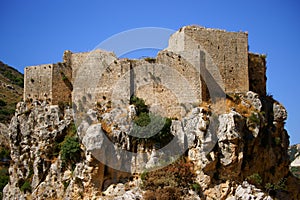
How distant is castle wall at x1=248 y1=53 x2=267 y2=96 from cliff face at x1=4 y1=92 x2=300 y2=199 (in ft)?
3.95

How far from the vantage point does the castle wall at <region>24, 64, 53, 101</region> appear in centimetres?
3469

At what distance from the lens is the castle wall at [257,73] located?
115 feet

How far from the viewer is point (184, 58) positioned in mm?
32000

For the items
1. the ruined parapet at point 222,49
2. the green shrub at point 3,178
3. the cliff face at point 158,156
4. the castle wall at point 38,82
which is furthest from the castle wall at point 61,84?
the green shrub at point 3,178

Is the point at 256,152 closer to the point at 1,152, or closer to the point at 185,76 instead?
the point at 185,76

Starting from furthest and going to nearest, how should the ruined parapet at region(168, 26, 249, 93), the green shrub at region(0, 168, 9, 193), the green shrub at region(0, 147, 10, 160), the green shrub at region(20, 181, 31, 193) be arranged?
the green shrub at region(0, 147, 10, 160) < the green shrub at region(0, 168, 9, 193) < the green shrub at region(20, 181, 31, 193) < the ruined parapet at region(168, 26, 249, 93)

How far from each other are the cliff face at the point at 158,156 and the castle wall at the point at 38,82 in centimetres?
69

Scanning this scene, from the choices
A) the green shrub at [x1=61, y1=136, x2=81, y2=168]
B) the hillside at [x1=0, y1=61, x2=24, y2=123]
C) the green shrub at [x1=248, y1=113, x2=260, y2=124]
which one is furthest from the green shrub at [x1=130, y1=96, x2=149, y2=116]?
the hillside at [x1=0, y1=61, x2=24, y2=123]

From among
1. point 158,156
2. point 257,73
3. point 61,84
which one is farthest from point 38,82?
point 257,73

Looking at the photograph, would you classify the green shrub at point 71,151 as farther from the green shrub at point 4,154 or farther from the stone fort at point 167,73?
the green shrub at point 4,154

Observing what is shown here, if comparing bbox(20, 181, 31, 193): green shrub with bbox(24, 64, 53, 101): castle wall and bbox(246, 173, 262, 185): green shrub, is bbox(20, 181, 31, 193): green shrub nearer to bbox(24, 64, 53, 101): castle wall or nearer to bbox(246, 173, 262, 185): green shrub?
bbox(24, 64, 53, 101): castle wall

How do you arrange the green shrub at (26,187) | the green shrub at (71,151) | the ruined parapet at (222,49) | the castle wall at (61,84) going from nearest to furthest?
the green shrub at (71,151)
the ruined parapet at (222,49)
the green shrub at (26,187)
the castle wall at (61,84)

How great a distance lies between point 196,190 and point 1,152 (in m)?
30.9

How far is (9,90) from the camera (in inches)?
2921
